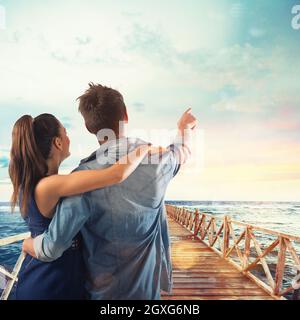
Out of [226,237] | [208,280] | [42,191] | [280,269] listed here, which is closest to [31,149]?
[42,191]

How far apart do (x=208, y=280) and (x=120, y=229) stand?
2.22 metres

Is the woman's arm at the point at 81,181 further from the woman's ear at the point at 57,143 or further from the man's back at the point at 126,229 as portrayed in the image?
the woman's ear at the point at 57,143

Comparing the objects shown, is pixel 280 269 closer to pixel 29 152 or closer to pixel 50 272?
pixel 50 272

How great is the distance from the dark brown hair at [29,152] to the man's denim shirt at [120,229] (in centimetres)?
14

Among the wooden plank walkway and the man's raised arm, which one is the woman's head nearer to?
Result: the man's raised arm

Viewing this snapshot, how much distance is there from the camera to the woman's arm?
0.92 metres

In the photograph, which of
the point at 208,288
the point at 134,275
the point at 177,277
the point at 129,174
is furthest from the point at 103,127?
the point at 177,277

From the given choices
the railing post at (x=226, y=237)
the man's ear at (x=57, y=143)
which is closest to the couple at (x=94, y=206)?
the man's ear at (x=57, y=143)

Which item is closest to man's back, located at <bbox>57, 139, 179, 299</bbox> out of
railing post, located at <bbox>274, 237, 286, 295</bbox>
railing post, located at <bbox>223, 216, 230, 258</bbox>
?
railing post, located at <bbox>274, 237, 286, 295</bbox>

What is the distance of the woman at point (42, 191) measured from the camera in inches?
38.3

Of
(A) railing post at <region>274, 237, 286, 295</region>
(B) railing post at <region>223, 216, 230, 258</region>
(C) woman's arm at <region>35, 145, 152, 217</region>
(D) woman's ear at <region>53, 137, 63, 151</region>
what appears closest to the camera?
(C) woman's arm at <region>35, 145, 152, 217</region>

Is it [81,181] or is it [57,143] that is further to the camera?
[57,143]

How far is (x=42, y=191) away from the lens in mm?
957
